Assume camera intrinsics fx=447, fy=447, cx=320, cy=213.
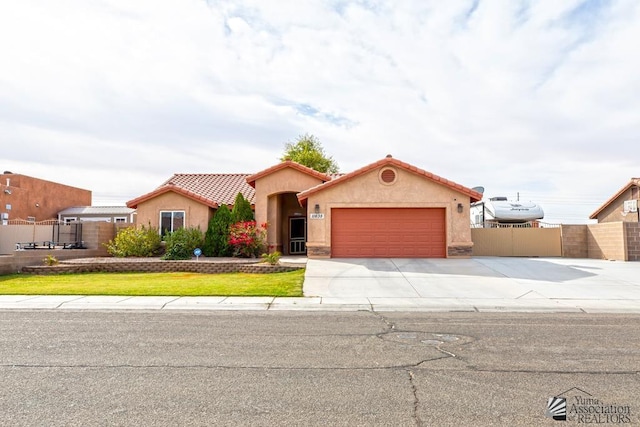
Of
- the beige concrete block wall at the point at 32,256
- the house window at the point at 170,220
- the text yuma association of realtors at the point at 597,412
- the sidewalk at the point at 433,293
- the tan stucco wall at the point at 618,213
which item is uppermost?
the tan stucco wall at the point at 618,213

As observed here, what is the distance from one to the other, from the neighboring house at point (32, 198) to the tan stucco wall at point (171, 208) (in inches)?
762

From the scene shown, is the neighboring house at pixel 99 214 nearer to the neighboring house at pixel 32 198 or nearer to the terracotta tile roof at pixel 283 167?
the neighboring house at pixel 32 198

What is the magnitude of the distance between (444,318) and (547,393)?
14.5 ft

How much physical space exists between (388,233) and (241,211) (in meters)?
7.66

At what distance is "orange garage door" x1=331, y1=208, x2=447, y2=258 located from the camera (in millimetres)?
20719

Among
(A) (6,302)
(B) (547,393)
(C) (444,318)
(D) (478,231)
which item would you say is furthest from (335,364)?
(D) (478,231)

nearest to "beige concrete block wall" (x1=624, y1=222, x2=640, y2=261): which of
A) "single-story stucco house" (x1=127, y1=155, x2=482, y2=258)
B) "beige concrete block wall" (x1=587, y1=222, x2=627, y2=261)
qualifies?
"beige concrete block wall" (x1=587, y1=222, x2=627, y2=261)

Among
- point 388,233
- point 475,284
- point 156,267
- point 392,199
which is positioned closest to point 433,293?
point 475,284

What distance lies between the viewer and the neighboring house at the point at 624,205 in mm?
29109

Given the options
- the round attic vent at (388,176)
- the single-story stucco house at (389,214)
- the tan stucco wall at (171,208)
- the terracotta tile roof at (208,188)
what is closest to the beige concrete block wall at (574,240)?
the single-story stucco house at (389,214)

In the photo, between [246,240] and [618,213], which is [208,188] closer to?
[246,240]

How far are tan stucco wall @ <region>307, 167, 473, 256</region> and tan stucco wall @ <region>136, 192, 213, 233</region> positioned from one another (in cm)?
638

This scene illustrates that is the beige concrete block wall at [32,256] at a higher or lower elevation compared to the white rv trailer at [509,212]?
lower

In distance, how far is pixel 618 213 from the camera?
31.5 metres
